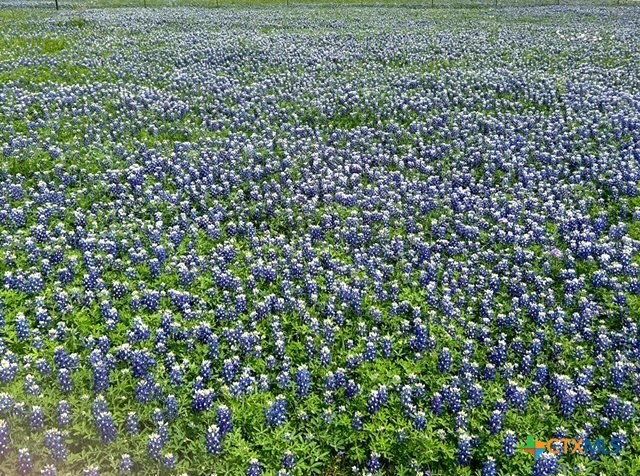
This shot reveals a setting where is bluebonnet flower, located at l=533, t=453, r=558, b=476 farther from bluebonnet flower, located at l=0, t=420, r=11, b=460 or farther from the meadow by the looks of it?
bluebonnet flower, located at l=0, t=420, r=11, b=460

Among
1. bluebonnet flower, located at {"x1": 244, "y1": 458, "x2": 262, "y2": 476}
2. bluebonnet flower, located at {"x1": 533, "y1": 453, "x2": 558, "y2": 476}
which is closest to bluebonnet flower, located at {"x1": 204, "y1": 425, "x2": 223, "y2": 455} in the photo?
bluebonnet flower, located at {"x1": 244, "y1": 458, "x2": 262, "y2": 476}

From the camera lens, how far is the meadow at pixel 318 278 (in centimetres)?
463

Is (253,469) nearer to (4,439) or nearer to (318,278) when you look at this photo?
(4,439)

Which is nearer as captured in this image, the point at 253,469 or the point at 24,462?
the point at 24,462

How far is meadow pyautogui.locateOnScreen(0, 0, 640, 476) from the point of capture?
463cm

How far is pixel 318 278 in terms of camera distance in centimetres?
668

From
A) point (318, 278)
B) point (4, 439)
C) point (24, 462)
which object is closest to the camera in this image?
point (24, 462)

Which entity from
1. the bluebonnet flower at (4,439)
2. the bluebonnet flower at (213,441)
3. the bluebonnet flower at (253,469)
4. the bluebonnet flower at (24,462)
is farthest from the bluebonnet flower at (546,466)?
the bluebonnet flower at (4,439)

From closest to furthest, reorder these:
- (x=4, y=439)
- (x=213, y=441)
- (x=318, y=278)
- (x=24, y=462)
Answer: (x=24, y=462) < (x=4, y=439) < (x=213, y=441) < (x=318, y=278)

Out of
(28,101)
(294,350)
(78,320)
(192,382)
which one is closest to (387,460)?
(294,350)

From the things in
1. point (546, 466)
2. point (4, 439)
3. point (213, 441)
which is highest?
point (4, 439)

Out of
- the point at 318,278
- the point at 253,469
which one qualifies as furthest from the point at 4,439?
the point at 318,278

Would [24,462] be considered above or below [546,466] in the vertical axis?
above

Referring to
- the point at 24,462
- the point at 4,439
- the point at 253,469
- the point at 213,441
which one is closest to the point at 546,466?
the point at 253,469
